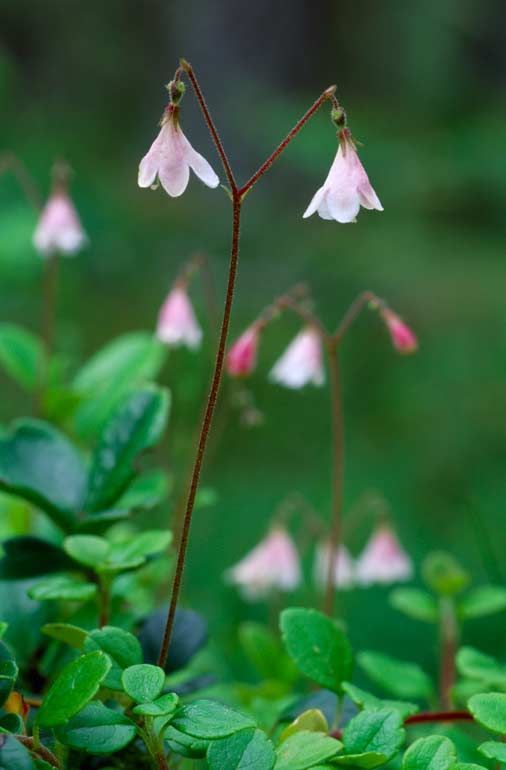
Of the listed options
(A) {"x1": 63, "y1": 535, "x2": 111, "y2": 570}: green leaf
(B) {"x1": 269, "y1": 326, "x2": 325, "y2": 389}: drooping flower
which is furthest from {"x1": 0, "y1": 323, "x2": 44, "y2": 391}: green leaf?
(A) {"x1": 63, "y1": 535, "x2": 111, "y2": 570}: green leaf

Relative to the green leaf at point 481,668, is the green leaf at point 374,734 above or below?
below

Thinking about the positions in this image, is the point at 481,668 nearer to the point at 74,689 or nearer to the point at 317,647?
the point at 317,647

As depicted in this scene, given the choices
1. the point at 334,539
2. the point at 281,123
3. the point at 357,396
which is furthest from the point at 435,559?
the point at 281,123

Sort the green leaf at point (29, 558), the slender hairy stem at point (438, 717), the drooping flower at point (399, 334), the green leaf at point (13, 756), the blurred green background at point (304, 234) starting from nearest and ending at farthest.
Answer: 1. the green leaf at point (13, 756)
2. the slender hairy stem at point (438, 717)
3. the green leaf at point (29, 558)
4. the drooping flower at point (399, 334)
5. the blurred green background at point (304, 234)

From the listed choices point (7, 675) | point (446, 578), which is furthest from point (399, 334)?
point (7, 675)

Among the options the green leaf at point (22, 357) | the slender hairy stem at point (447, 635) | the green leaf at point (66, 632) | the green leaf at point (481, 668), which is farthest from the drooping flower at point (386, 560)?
the green leaf at point (66, 632)

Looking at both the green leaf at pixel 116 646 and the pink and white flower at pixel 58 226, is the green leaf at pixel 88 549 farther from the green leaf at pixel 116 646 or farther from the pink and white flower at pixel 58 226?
the pink and white flower at pixel 58 226

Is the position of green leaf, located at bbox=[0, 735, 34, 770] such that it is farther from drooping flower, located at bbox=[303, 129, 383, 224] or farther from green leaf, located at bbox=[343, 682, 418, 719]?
drooping flower, located at bbox=[303, 129, 383, 224]
